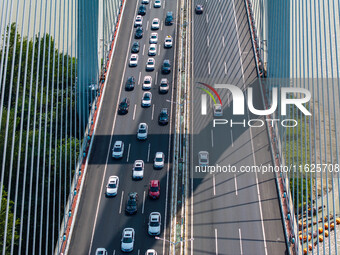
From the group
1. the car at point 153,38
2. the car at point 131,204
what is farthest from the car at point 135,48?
the car at point 131,204

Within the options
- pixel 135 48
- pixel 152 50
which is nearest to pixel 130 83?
Result: pixel 135 48

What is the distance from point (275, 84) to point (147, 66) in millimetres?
21082

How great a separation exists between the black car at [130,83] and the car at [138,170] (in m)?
17.2

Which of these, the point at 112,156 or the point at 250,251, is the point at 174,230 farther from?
the point at 112,156

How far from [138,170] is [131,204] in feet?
20.8

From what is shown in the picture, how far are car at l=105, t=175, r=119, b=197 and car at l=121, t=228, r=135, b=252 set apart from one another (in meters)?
6.96

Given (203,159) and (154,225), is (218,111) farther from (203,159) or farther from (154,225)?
(154,225)

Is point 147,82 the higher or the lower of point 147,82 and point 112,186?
the higher

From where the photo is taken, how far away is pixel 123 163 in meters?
73.5

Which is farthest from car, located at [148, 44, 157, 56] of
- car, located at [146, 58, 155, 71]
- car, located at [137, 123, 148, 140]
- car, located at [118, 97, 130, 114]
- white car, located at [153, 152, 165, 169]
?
white car, located at [153, 152, 165, 169]

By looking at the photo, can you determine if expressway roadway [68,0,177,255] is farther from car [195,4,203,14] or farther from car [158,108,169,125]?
car [195,4,203,14]

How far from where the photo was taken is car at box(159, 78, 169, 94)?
86500 millimetres

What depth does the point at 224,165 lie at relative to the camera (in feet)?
236

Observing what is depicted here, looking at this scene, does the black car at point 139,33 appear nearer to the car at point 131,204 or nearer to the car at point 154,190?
the car at point 154,190
